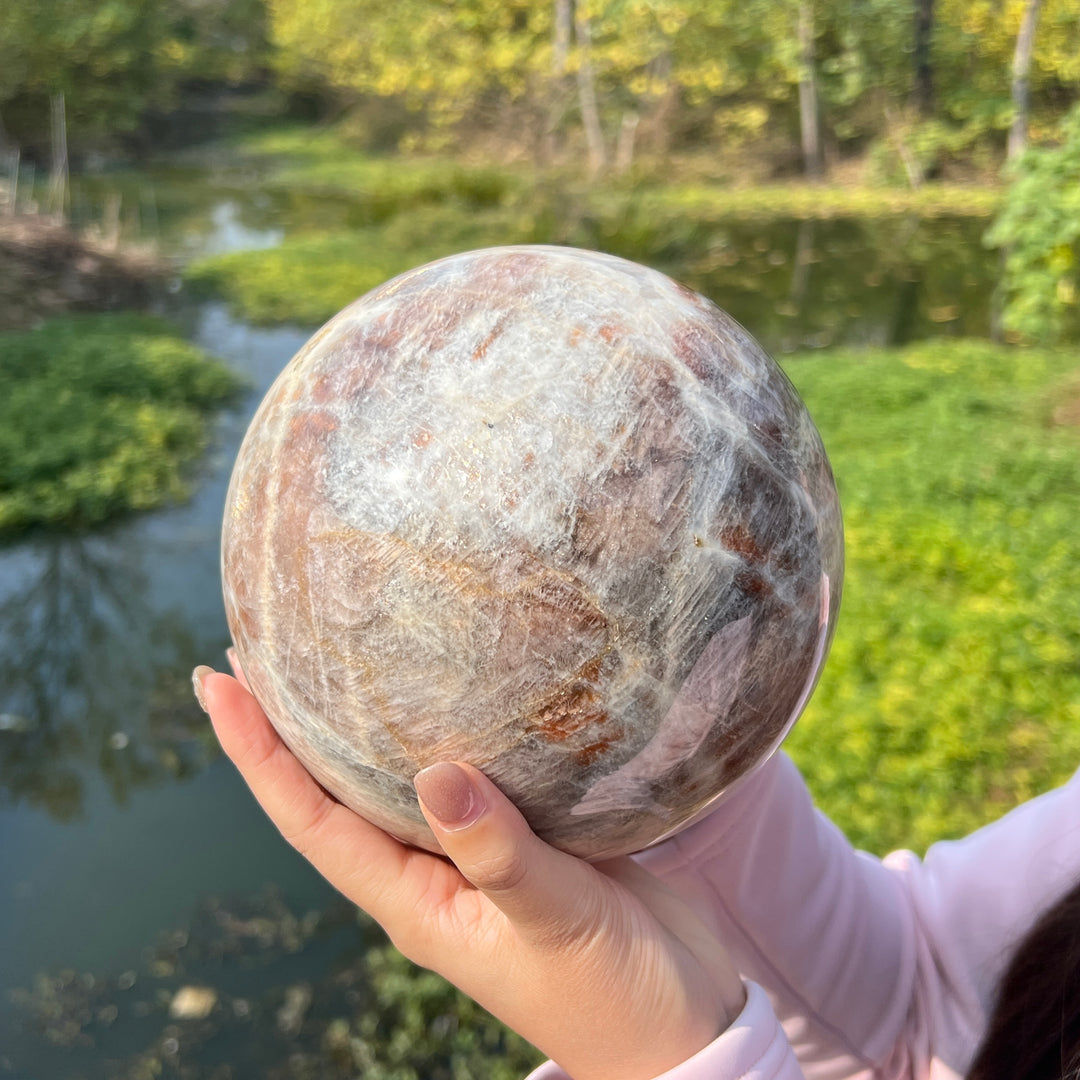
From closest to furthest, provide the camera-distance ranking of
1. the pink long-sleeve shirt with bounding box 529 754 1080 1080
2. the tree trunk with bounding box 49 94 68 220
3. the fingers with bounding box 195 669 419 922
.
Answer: the fingers with bounding box 195 669 419 922
the pink long-sleeve shirt with bounding box 529 754 1080 1080
the tree trunk with bounding box 49 94 68 220

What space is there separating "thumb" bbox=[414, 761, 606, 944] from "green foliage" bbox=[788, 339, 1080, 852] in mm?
2635

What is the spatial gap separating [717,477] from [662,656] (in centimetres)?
24

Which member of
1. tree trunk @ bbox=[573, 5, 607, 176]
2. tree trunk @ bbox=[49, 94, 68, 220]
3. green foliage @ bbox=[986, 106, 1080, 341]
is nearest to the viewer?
green foliage @ bbox=[986, 106, 1080, 341]

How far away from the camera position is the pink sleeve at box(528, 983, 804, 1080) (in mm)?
1212

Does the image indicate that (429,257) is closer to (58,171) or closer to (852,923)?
(58,171)

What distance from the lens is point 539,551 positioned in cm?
118

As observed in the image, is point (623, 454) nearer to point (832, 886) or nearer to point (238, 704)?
point (238, 704)

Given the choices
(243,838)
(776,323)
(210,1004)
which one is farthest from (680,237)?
(210,1004)

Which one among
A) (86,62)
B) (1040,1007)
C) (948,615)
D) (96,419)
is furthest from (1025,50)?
(86,62)

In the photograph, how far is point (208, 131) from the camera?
27844 mm

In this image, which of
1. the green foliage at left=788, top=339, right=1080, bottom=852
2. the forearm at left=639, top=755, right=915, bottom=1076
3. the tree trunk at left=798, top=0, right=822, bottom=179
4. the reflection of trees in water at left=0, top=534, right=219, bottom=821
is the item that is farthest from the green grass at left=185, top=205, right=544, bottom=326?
the forearm at left=639, top=755, right=915, bottom=1076

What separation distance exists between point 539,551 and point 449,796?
0.32m

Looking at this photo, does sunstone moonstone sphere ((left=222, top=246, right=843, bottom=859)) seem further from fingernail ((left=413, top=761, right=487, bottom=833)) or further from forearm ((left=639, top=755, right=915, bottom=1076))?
forearm ((left=639, top=755, right=915, bottom=1076))

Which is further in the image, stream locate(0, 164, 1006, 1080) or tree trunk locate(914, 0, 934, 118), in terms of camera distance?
tree trunk locate(914, 0, 934, 118)
